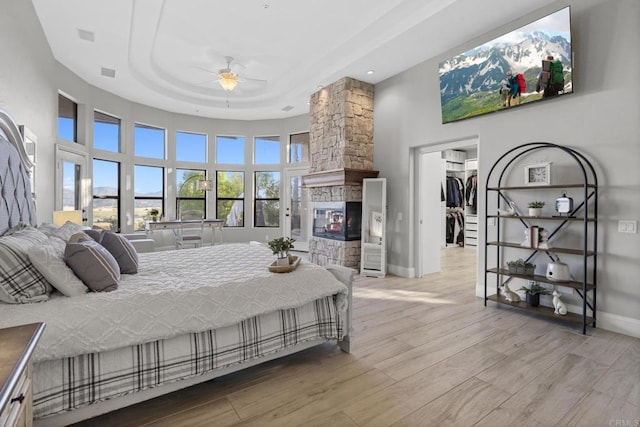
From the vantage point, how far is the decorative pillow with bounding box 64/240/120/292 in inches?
71.1

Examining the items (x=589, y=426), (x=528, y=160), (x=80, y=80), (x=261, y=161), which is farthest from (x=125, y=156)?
(x=589, y=426)

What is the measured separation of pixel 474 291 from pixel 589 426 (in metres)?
2.58

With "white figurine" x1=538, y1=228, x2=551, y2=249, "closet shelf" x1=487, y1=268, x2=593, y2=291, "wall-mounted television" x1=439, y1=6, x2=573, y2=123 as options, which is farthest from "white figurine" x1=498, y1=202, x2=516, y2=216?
"wall-mounted television" x1=439, y1=6, x2=573, y2=123

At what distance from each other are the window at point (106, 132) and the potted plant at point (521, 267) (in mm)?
7251

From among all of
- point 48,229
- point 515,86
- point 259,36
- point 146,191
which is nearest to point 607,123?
point 515,86

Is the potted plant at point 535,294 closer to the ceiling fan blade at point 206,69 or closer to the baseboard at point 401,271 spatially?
the baseboard at point 401,271

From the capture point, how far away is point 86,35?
4.16 m

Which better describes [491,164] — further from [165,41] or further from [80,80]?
[80,80]

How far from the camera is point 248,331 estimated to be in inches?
79.4

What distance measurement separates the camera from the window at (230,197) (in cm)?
818

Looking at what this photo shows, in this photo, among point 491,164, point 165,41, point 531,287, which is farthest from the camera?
point 165,41

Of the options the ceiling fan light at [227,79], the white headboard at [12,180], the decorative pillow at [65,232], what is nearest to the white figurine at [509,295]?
the decorative pillow at [65,232]

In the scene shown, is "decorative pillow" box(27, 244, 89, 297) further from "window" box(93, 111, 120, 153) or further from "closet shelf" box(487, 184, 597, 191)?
"window" box(93, 111, 120, 153)

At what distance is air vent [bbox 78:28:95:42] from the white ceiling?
5 centimetres
